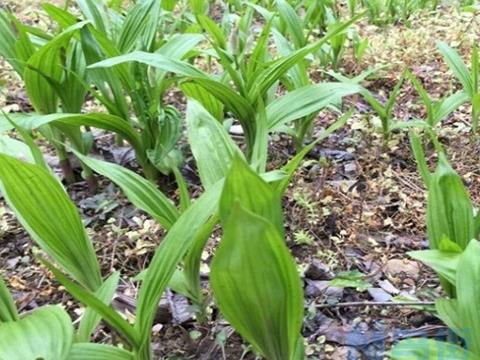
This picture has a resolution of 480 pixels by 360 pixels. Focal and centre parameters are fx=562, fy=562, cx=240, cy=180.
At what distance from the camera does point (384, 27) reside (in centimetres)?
353

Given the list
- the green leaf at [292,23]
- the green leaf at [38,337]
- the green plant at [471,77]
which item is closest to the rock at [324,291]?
the green leaf at [38,337]

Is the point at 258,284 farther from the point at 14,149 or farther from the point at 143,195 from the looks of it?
the point at 14,149

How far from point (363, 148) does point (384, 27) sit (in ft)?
5.51

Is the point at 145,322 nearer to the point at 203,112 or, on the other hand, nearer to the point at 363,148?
the point at 203,112

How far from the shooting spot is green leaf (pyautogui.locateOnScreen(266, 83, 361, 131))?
5.76 ft

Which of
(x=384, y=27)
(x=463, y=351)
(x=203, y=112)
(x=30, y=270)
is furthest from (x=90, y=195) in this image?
(x=384, y=27)

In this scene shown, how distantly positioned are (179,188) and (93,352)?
0.42 m

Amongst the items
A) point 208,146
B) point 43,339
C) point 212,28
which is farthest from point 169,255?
point 212,28

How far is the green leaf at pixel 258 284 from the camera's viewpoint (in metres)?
0.83

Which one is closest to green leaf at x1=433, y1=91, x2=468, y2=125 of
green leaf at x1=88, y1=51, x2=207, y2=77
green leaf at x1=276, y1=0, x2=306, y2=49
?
green leaf at x1=276, y1=0, x2=306, y2=49

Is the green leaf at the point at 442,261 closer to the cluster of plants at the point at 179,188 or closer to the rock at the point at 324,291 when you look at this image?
the cluster of plants at the point at 179,188

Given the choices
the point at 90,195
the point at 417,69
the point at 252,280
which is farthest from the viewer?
the point at 417,69

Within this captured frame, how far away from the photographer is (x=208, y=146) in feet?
4.61

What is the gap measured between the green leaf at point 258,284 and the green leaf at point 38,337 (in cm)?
26
